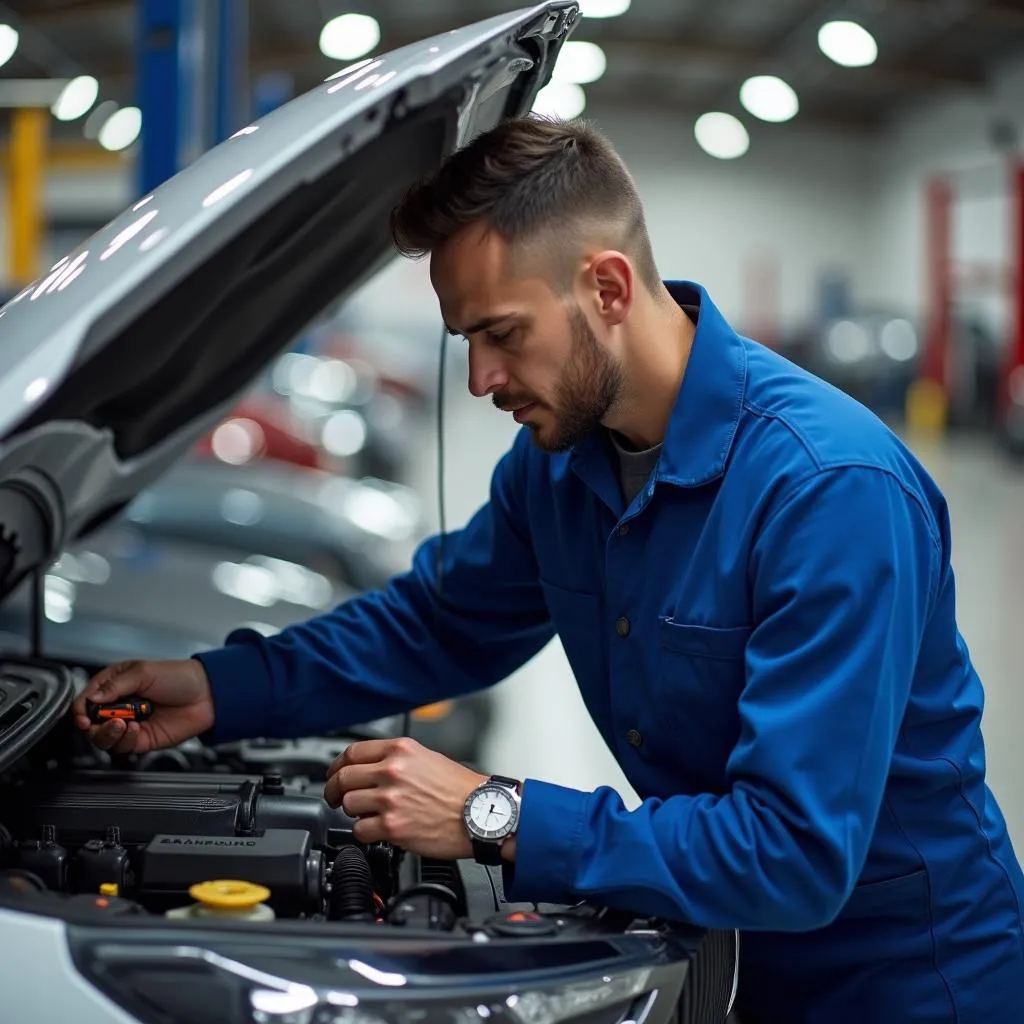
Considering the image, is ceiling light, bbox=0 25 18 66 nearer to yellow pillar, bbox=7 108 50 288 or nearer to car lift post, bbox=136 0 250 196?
car lift post, bbox=136 0 250 196

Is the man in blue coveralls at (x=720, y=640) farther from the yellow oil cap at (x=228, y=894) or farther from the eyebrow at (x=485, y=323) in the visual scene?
the yellow oil cap at (x=228, y=894)

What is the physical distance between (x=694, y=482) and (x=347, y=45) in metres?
9.33

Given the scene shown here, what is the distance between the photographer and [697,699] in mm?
1374

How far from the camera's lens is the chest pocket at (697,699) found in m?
1.33

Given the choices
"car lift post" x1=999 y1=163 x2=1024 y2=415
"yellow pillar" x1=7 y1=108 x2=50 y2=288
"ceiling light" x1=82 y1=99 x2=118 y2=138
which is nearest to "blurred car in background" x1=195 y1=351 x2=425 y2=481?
"ceiling light" x1=82 y1=99 x2=118 y2=138

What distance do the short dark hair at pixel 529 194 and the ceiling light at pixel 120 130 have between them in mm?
3968

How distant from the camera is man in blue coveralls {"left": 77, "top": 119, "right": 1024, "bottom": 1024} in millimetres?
1190

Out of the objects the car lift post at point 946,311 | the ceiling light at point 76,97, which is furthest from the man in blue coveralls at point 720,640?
the car lift post at point 946,311

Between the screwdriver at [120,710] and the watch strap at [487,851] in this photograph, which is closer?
the watch strap at [487,851]

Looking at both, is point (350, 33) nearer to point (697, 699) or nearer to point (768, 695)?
point (697, 699)

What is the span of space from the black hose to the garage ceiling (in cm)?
1053

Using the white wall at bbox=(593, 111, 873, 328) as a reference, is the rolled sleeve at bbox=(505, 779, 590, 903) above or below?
below

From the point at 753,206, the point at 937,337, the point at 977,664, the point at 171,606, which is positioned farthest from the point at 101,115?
the point at 753,206

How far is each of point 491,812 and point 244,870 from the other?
11.0 inches
